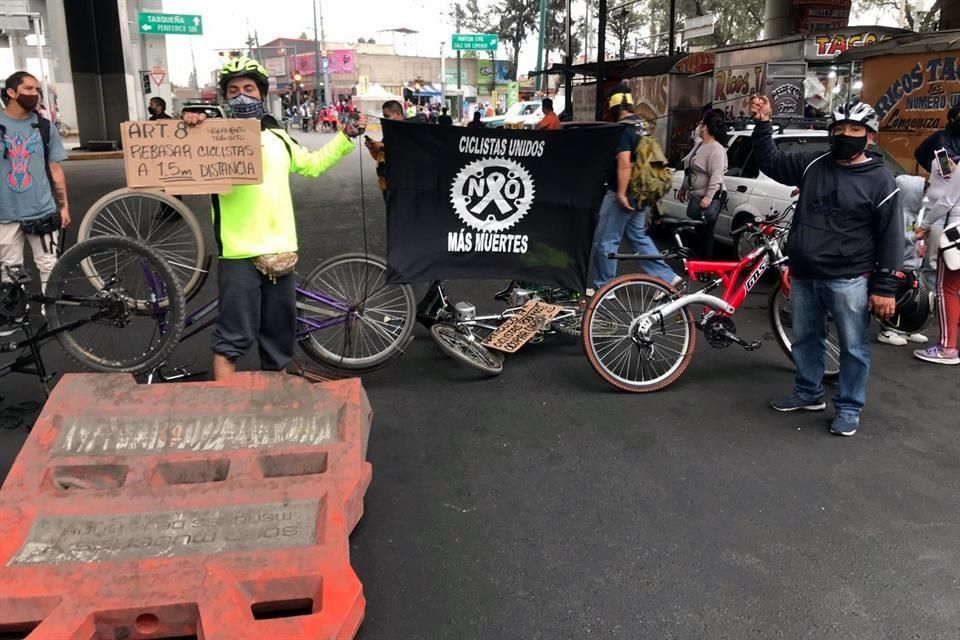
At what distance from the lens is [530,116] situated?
34.1m

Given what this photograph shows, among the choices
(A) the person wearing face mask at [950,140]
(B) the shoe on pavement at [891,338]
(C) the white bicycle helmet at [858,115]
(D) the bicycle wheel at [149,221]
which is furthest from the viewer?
(B) the shoe on pavement at [891,338]

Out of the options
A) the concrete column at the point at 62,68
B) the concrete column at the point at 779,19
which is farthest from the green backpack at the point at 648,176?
the concrete column at the point at 62,68

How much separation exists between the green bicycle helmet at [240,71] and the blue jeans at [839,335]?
3.42 metres

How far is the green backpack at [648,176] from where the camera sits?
20.7 ft

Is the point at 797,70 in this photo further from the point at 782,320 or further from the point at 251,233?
the point at 251,233

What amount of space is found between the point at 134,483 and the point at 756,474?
10.1ft

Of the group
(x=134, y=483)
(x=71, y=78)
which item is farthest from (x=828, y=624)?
(x=71, y=78)

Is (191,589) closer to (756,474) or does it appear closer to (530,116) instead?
(756,474)

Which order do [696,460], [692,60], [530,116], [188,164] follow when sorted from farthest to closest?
1. [530,116]
2. [692,60]
3. [696,460]
4. [188,164]

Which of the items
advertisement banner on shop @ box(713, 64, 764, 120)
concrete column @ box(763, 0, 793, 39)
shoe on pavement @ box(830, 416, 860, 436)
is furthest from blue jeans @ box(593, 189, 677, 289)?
concrete column @ box(763, 0, 793, 39)

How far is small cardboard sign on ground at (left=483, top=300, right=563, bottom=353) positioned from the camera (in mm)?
5469

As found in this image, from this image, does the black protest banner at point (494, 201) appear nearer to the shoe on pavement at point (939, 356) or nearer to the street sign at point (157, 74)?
the shoe on pavement at point (939, 356)

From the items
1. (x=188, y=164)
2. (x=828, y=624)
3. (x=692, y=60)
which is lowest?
(x=828, y=624)

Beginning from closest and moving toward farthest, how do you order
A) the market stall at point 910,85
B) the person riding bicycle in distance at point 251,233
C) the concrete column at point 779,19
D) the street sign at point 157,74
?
1. the person riding bicycle in distance at point 251,233
2. the market stall at point 910,85
3. the concrete column at point 779,19
4. the street sign at point 157,74
